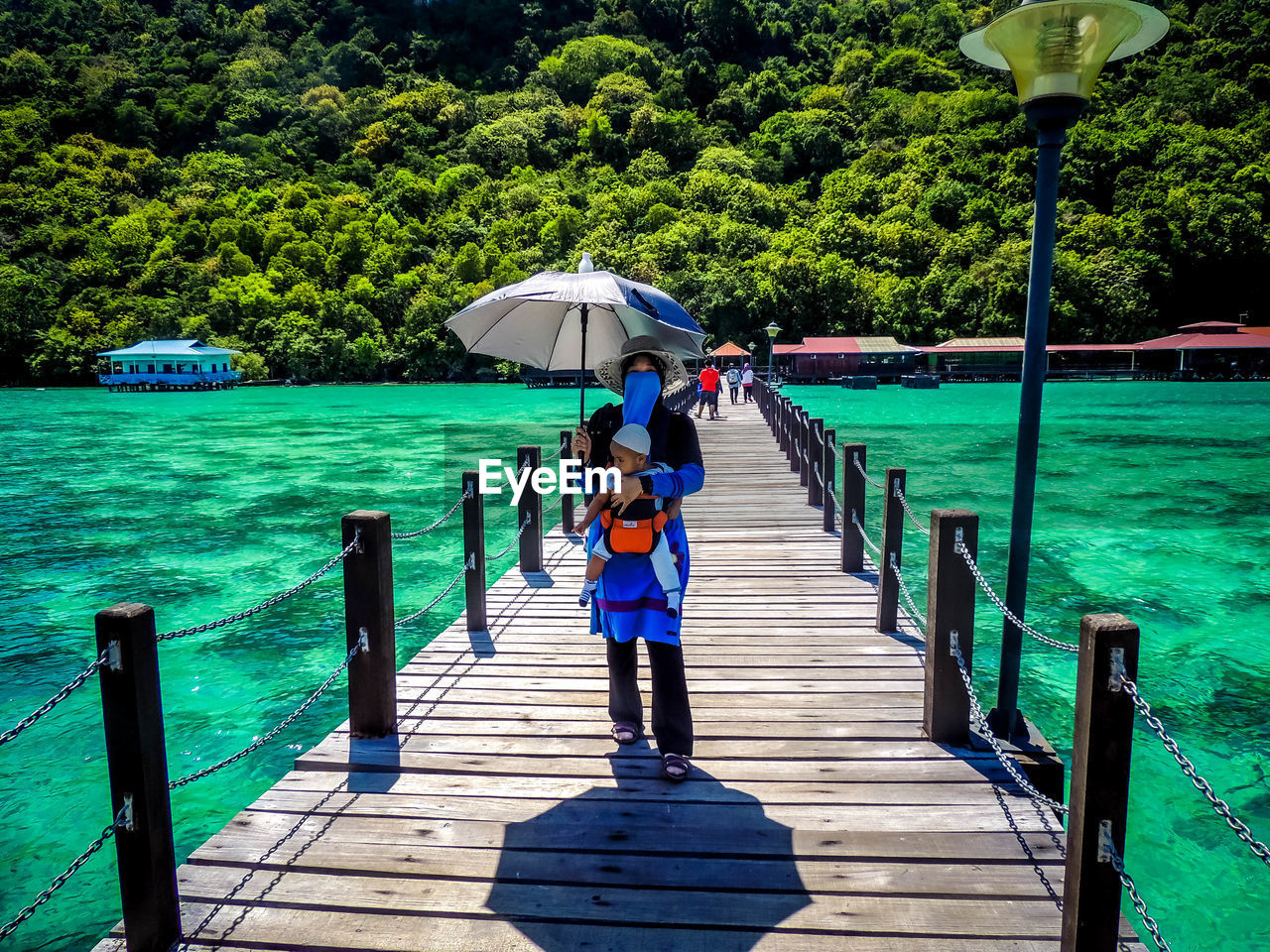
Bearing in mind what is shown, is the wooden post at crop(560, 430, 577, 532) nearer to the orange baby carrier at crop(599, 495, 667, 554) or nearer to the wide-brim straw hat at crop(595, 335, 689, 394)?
the wide-brim straw hat at crop(595, 335, 689, 394)

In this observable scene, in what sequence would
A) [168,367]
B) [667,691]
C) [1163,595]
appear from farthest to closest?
[168,367], [1163,595], [667,691]

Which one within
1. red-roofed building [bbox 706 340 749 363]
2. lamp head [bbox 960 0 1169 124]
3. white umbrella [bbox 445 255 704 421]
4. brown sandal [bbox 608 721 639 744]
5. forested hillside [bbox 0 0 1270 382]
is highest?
forested hillside [bbox 0 0 1270 382]

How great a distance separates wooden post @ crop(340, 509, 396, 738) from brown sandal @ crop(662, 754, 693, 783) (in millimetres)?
1315

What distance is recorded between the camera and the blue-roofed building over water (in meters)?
60.0

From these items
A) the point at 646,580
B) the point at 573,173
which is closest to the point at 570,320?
the point at 646,580

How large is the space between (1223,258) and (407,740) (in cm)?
8501

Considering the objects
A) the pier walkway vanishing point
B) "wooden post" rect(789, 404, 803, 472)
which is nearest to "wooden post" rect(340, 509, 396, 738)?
the pier walkway vanishing point

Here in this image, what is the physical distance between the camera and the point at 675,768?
123 inches

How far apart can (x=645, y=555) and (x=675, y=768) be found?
2.96 feet

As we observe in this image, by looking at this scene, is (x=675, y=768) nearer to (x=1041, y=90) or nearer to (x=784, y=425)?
(x=1041, y=90)

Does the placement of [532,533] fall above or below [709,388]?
below

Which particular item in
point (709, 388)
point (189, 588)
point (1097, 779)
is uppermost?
point (709, 388)

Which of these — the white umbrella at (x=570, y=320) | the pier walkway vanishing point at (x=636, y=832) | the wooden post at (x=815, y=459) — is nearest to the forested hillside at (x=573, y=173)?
the wooden post at (x=815, y=459)

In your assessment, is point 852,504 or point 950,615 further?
point 852,504
